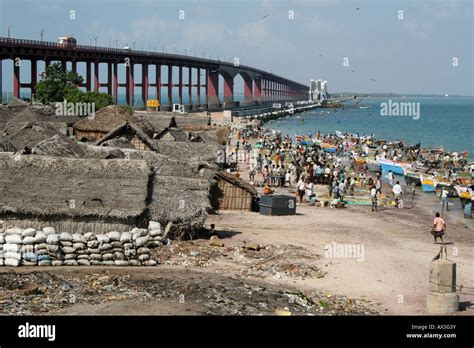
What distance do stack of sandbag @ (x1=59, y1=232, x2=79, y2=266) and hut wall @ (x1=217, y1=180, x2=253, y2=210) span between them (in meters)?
11.2

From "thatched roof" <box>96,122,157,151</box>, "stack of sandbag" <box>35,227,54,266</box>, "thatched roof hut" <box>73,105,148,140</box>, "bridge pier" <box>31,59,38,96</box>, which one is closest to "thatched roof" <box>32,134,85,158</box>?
"stack of sandbag" <box>35,227,54,266</box>

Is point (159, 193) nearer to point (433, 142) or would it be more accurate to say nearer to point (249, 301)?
point (249, 301)

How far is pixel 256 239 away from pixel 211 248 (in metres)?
2.41

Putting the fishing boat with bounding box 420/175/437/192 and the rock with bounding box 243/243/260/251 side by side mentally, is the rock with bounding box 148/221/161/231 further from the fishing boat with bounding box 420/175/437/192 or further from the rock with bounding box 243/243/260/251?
the fishing boat with bounding box 420/175/437/192

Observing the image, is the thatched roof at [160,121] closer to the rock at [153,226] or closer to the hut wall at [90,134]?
the hut wall at [90,134]

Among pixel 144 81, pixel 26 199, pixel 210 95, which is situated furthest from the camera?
pixel 210 95

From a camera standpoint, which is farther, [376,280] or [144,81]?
[144,81]

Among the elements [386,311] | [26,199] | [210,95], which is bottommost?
[386,311]

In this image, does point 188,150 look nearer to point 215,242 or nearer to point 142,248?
point 215,242

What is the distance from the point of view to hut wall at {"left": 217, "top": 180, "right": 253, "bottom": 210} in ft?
106

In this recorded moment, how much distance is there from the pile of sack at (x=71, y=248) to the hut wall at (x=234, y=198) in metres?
9.87

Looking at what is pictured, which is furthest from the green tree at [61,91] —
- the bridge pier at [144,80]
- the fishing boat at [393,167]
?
the bridge pier at [144,80]

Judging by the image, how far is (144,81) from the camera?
13200 cm

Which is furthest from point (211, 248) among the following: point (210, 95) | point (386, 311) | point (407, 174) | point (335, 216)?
point (210, 95)
